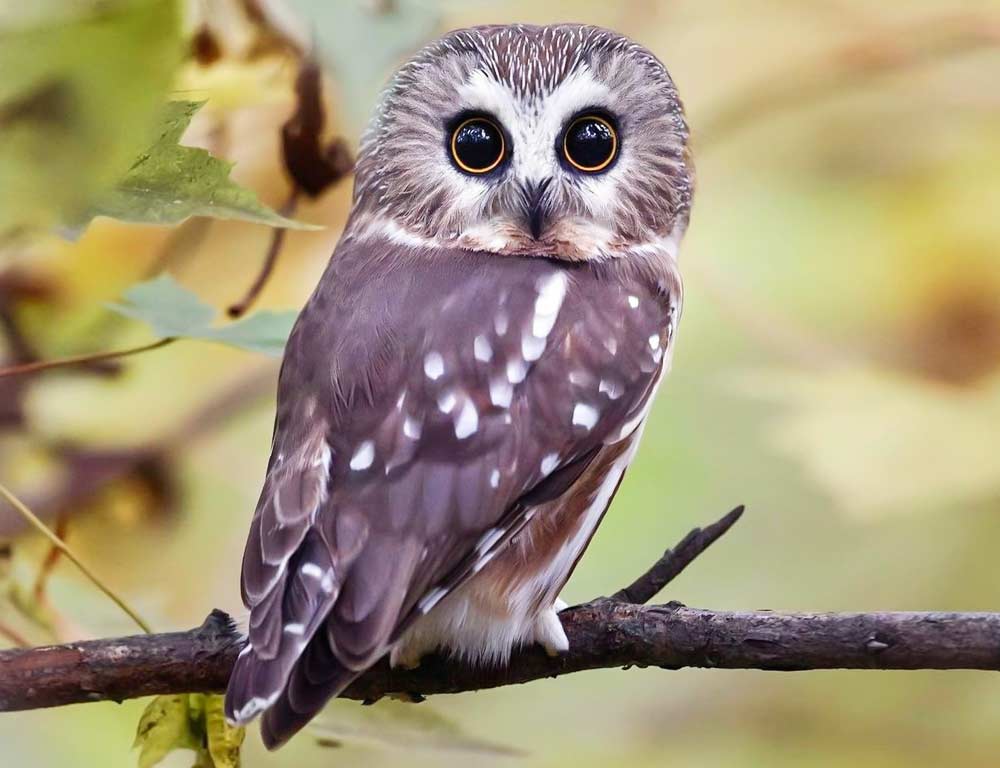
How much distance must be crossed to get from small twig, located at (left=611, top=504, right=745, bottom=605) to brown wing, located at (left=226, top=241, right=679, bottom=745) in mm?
172

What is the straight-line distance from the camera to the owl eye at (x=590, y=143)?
208 cm

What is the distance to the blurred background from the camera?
282cm

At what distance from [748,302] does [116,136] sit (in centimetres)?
242

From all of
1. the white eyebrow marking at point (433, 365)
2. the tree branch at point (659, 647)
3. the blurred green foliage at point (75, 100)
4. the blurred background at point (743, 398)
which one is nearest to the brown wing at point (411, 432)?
the white eyebrow marking at point (433, 365)

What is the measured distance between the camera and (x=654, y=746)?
3.12 metres

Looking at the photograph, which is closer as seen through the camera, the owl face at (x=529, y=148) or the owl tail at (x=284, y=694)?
the owl tail at (x=284, y=694)

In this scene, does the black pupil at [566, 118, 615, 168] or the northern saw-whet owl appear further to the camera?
the black pupil at [566, 118, 615, 168]

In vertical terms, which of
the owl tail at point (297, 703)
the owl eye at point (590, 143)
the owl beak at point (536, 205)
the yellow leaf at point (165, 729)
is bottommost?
the yellow leaf at point (165, 729)

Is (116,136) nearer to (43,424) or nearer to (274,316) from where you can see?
(274,316)

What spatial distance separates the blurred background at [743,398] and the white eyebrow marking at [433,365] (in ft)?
3.10

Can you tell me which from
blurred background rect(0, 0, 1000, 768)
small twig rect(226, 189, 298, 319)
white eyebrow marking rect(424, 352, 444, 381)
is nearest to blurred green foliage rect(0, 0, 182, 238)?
white eyebrow marking rect(424, 352, 444, 381)

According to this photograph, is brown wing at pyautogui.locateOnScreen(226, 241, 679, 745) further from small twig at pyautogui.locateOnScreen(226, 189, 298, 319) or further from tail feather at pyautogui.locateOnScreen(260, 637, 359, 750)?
small twig at pyautogui.locateOnScreen(226, 189, 298, 319)

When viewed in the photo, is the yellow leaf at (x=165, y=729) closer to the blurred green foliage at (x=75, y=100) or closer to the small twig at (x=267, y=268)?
the small twig at (x=267, y=268)

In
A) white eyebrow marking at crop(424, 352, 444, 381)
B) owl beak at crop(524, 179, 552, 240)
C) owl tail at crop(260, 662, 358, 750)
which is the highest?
owl beak at crop(524, 179, 552, 240)
